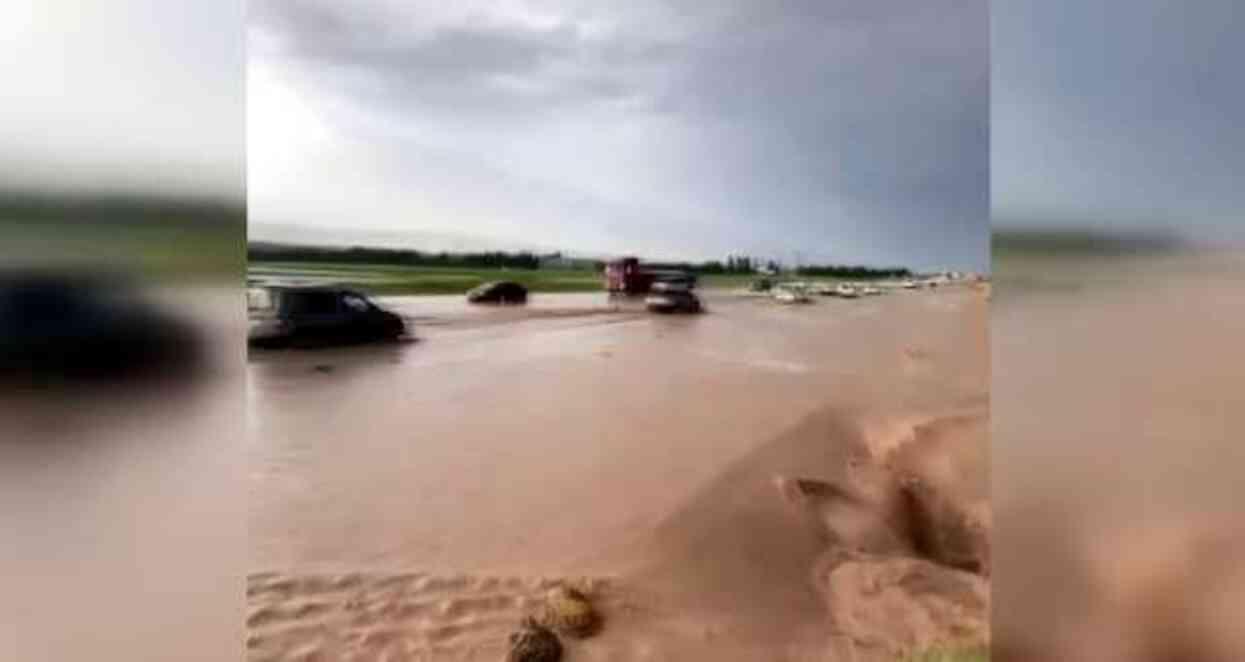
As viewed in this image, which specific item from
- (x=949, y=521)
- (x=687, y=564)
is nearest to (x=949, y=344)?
(x=949, y=521)

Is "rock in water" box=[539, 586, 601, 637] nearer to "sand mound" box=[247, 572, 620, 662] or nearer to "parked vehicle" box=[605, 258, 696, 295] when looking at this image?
"sand mound" box=[247, 572, 620, 662]

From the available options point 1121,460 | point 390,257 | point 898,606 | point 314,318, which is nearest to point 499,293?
point 390,257

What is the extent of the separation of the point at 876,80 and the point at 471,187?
763 millimetres

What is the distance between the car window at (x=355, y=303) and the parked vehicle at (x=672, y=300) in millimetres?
490

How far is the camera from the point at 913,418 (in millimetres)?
2061

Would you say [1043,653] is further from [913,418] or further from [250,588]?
[250,588]

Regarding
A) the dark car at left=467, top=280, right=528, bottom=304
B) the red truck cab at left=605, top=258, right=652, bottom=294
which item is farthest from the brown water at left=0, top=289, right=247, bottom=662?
the red truck cab at left=605, top=258, right=652, bottom=294

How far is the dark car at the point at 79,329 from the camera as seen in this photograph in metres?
1.50

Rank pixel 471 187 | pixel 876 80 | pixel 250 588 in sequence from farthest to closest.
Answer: pixel 876 80
pixel 471 187
pixel 250 588

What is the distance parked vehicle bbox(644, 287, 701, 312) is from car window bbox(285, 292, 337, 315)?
1.79 ft

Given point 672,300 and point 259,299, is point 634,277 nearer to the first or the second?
point 672,300

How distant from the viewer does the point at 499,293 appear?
1.91 m

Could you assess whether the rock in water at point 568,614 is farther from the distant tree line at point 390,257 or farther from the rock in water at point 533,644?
the distant tree line at point 390,257

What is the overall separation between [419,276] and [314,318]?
0.60 feet
